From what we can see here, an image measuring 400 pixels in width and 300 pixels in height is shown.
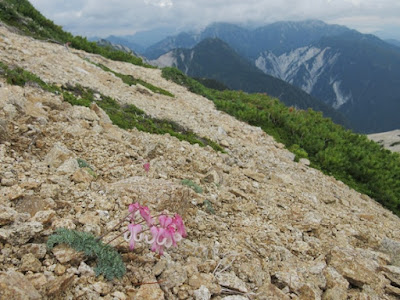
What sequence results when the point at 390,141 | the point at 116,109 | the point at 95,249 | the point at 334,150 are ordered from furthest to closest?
the point at 390,141 < the point at 334,150 < the point at 116,109 < the point at 95,249

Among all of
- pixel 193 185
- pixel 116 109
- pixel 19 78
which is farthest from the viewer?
pixel 116 109

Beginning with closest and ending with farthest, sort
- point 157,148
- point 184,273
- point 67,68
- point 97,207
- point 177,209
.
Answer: point 184,273, point 97,207, point 177,209, point 157,148, point 67,68

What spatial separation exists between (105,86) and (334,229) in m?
10.5

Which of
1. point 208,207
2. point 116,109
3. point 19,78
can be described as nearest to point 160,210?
point 208,207

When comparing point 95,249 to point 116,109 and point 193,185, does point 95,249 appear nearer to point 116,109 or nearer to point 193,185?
point 193,185

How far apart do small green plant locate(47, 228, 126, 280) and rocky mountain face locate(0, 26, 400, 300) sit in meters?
0.10

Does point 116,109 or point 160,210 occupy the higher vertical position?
point 116,109

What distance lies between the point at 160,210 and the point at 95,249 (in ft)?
5.00

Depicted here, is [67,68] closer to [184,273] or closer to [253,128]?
[253,128]

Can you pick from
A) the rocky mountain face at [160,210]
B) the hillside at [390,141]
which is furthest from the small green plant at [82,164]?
the hillside at [390,141]

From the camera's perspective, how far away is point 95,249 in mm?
3463

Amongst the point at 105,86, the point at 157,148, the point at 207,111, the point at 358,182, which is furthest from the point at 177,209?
the point at 358,182

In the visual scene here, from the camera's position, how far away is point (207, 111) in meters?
16.0

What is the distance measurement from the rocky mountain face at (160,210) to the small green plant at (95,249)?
100 millimetres
